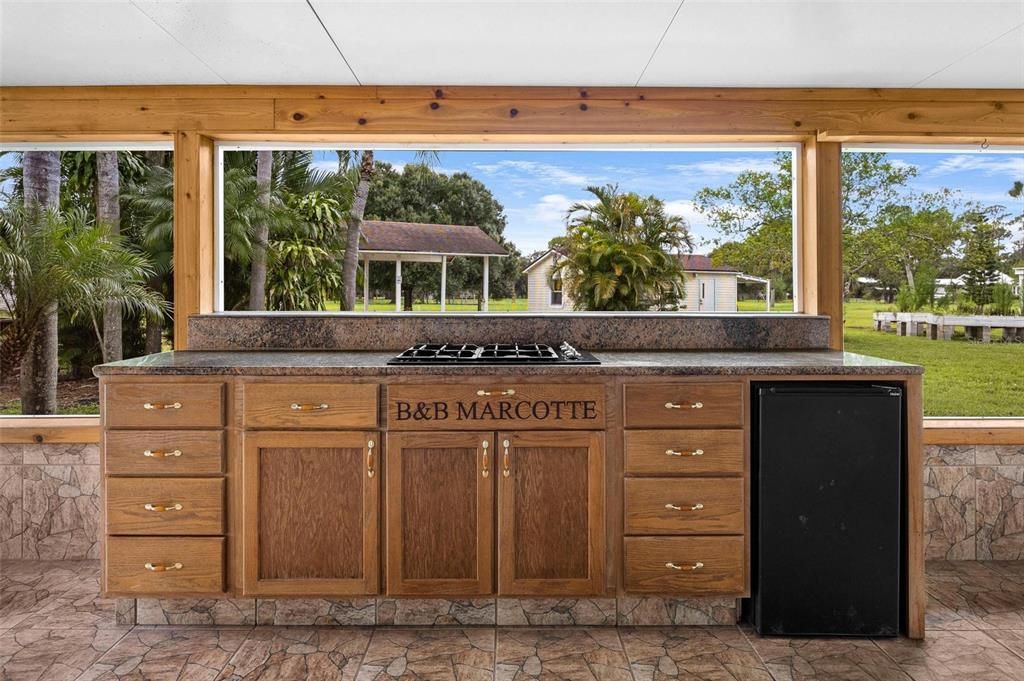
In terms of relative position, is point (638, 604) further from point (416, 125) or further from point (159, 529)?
point (416, 125)

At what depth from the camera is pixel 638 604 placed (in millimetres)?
2598

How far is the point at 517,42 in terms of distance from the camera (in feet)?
8.87

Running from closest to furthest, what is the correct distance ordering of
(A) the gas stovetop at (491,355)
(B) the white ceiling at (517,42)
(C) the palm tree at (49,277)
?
(B) the white ceiling at (517,42) → (A) the gas stovetop at (491,355) → (C) the palm tree at (49,277)

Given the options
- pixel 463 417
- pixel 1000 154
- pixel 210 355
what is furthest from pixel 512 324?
pixel 1000 154

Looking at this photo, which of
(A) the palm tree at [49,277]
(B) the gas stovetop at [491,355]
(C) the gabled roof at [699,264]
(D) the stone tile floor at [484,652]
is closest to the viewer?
(D) the stone tile floor at [484,652]

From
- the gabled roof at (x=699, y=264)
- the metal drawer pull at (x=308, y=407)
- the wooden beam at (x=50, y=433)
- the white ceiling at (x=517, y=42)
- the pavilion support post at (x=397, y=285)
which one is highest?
the white ceiling at (x=517, y=42)

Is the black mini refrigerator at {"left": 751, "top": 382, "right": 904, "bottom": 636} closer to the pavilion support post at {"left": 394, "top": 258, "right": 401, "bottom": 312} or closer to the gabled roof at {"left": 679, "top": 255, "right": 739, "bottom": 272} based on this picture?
the gabled roof at {"left": 679, "top": 255, "right": 739, "bottom": 272}

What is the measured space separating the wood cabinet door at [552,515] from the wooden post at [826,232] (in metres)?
1.47

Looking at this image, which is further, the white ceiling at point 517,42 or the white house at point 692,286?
the white house at point 692,286

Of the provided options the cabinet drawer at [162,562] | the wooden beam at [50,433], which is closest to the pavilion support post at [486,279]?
the cabinet drawer at [162,562]

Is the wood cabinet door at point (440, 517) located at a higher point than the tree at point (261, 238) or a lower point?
lower

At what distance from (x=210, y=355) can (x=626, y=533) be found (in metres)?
1.88

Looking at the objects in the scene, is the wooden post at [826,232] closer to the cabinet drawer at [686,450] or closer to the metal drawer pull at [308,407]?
the cabinet drawer at [686,450]

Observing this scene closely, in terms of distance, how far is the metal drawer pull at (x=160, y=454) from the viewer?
2.51m
